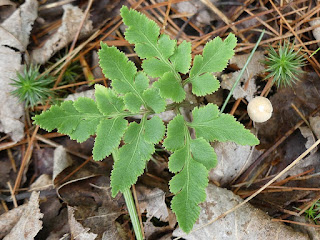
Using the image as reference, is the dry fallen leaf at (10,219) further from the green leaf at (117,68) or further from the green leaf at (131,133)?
the green leaf at (117,68)

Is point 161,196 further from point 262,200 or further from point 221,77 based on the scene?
point 221,77

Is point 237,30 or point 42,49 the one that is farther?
point 42,49

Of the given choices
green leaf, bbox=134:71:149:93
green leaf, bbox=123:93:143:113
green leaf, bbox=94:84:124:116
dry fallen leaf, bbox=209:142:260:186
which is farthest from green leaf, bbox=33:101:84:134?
dry fallen leaf, bbox=209:142:260:186

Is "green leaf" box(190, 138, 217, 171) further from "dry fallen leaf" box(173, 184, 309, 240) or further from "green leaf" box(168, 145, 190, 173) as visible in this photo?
"dry fallen leaf" box(173, 184, 309, 240)

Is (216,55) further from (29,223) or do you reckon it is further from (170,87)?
(29,223)

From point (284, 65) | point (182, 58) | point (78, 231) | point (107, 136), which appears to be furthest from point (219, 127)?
point (78, 231)

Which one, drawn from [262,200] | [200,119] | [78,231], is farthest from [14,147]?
[262,200]

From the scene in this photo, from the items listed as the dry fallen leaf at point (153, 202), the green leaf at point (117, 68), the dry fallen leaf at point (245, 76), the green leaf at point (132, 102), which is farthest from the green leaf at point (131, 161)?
the dry fallen leaf at point (245, 76)
